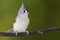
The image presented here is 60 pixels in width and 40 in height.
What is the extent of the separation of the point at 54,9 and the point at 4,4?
350 millimetres

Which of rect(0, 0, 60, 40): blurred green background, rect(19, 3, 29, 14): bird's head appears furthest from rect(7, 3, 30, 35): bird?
rect(0, 0, 60, 40): blurred green background

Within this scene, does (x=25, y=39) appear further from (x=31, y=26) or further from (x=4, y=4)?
(x=4, y=4)

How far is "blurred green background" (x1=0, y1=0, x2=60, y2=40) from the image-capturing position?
1.22 m

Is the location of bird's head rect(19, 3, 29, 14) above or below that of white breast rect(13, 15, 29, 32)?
above

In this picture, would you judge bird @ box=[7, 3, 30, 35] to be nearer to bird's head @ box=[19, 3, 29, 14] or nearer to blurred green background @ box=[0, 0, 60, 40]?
bird's head @ box=[19, 3, 29, 14]

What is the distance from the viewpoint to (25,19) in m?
0.58

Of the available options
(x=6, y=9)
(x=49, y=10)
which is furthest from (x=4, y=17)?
(x=49, y=10)

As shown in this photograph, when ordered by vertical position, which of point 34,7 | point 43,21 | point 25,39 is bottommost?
point 25,39

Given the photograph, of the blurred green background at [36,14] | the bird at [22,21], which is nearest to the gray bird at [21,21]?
the bird at [22,21]

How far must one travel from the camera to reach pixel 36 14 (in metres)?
1.27

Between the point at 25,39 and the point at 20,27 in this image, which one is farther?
the point at 25,39

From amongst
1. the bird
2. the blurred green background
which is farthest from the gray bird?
the blurred green background

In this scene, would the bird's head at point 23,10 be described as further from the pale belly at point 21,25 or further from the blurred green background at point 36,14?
the blurred green background at point 36,14

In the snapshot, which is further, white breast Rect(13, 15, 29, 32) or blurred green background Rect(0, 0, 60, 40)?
blurred green background Rect(0, 0, 60, 40)
